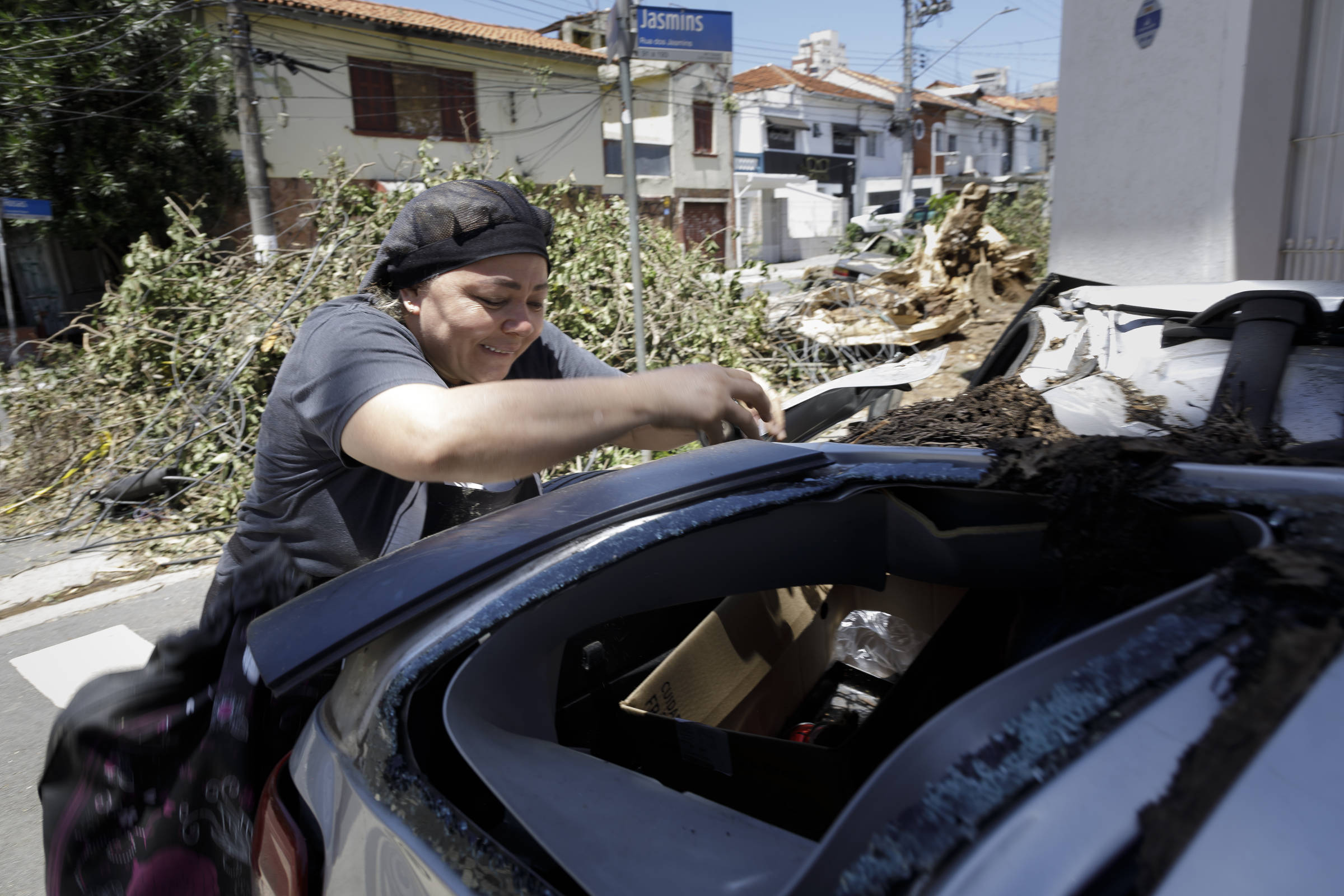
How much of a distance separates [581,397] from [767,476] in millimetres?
377

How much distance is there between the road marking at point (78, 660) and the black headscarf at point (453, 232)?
8.27 feet

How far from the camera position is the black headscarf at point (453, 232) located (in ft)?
6.00

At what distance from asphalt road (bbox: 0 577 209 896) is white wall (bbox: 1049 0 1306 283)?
620cm

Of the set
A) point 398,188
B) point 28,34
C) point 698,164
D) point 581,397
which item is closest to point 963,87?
point 698,164

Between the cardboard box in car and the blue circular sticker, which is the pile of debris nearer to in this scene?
the blue circular sticker

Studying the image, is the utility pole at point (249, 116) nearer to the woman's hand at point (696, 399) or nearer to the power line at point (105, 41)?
the power line at point (105, 41)

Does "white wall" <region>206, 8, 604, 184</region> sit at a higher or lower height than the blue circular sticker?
higher

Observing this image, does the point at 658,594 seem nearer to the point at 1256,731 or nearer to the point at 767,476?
the point at 767,476

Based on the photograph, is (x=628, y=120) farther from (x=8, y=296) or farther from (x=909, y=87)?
(x=909, y=87)

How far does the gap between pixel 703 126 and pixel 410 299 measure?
30.3 m

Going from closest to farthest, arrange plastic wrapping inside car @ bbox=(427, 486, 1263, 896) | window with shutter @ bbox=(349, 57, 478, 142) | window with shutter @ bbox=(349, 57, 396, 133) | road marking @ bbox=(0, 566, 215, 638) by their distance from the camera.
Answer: plastic wrapping inside car @ bbox=(427, 486, 1263, 896) < road marking @ bbox=(0, 566, 215, 638) < window with shutter @ bbox=(349, 57, 396, 133) < window with shutter @ bbox=(349, 57, 478, 142)

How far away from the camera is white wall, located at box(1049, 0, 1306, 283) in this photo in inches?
205

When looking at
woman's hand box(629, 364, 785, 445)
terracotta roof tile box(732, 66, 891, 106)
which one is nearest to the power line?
woman's hand box(629, 364, 785, 445)

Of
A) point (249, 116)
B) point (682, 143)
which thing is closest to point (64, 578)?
point (249, 116)
